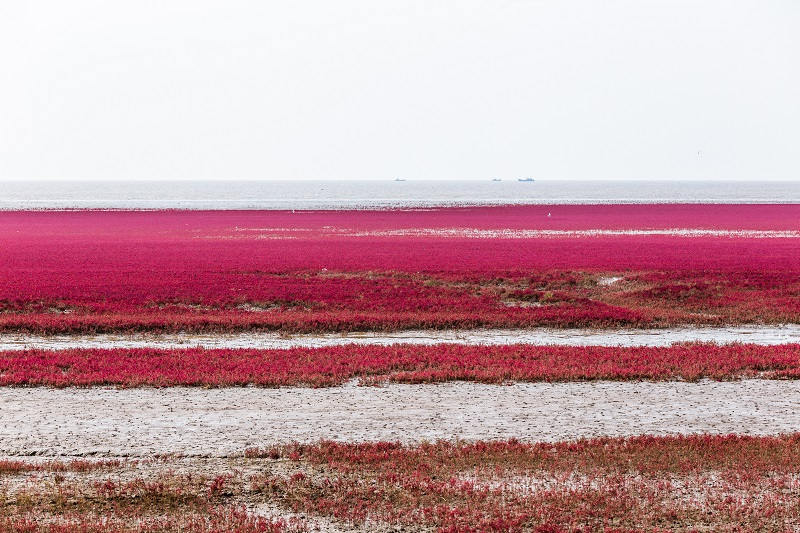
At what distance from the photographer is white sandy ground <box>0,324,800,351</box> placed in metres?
23.8

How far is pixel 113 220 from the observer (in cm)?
9156

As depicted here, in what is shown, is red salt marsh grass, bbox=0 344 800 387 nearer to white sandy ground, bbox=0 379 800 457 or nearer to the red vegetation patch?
white sandy ground, bbox=0 379 800 457

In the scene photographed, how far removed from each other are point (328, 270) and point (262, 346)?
17.7 m

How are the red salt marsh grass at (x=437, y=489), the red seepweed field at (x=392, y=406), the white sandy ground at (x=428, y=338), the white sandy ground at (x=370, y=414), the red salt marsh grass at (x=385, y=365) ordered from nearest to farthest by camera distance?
the red salt marsh grass at (x=437, y=489) → the red seepweed field at (x=392, y=406) → the white sandy ground at (x=370, y=414) → the red salt marsh grass at (x=385, y=365) → the white sandy ground at (x=428, y=338)

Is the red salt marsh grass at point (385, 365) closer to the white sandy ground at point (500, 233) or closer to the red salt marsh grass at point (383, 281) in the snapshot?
the red salt marsh grass at point (383, 281)

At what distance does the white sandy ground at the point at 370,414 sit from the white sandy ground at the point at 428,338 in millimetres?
6307

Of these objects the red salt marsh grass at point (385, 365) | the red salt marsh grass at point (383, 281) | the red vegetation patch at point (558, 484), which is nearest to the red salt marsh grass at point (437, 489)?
the red vegetation patch at point (558, 484)

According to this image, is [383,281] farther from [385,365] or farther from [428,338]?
[385,365]

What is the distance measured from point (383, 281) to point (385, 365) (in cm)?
1753

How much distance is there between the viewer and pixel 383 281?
3706 cm

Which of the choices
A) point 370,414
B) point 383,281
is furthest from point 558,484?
point 383,281

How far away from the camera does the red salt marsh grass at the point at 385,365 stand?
712 inches

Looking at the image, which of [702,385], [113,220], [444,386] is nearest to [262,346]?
[444,386]

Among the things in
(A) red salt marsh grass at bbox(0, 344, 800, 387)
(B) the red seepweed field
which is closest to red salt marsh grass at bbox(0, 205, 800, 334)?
(B) the red seepweed field
